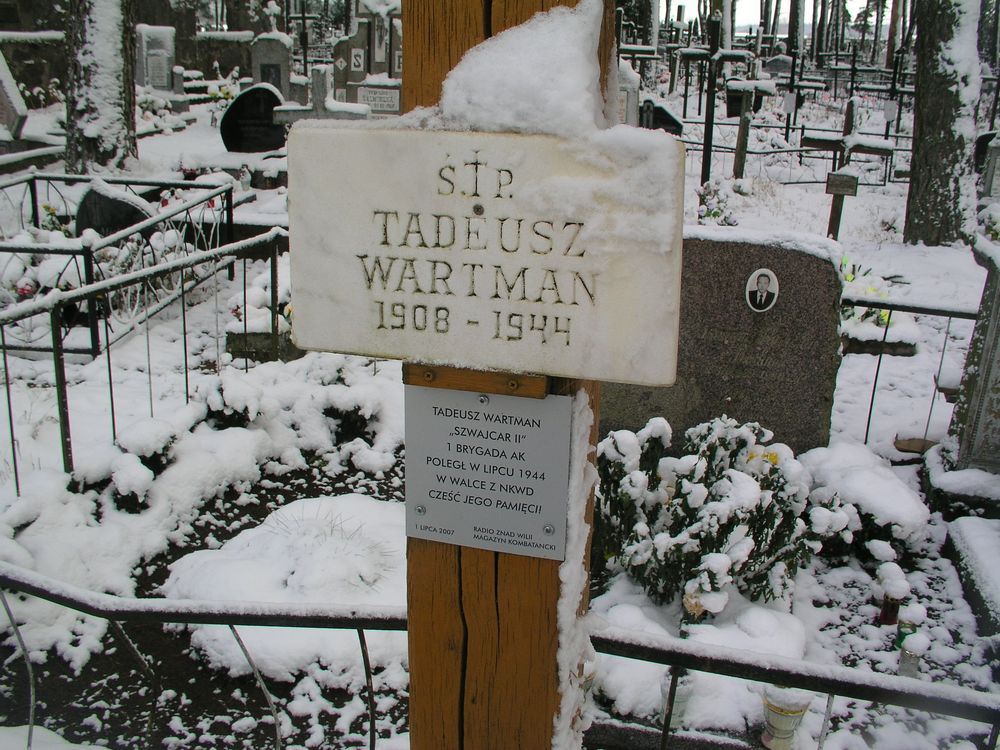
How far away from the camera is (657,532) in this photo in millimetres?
3996

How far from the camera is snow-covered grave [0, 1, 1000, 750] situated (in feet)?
10.4

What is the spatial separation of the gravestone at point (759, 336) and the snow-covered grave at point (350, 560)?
0.33 feet

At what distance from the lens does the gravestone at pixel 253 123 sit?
1279 cm

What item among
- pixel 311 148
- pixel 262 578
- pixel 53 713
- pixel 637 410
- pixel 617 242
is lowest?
pixel 53 713

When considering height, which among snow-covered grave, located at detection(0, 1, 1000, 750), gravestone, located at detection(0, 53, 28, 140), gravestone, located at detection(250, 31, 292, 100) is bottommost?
snow-covered grave, located at detection(0, 1, 1000, 750)

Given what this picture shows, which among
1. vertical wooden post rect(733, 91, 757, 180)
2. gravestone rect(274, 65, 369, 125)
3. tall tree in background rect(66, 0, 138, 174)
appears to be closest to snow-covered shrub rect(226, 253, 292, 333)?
tall tree in background rect(66, 0, 138, 174)

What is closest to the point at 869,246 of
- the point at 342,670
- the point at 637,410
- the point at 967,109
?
the point at 967,109

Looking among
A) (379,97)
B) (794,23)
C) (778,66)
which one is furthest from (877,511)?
(794,23)

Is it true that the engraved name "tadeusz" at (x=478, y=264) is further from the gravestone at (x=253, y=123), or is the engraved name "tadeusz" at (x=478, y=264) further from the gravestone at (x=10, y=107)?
the gravestone at (x=253, y=123)

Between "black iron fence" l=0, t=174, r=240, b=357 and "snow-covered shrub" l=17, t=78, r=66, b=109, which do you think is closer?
"black iron fence" l=0, t=174, r=240, b=357

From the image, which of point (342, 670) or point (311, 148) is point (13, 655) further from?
point (311, 148)

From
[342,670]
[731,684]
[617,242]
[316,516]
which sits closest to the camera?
[617,242]

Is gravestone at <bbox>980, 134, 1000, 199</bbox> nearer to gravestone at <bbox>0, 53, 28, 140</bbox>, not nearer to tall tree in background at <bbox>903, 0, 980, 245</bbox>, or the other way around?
tall tree in background at <bbox>903, 0, 980, 245</bbox>

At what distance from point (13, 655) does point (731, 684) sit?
9.01ft
